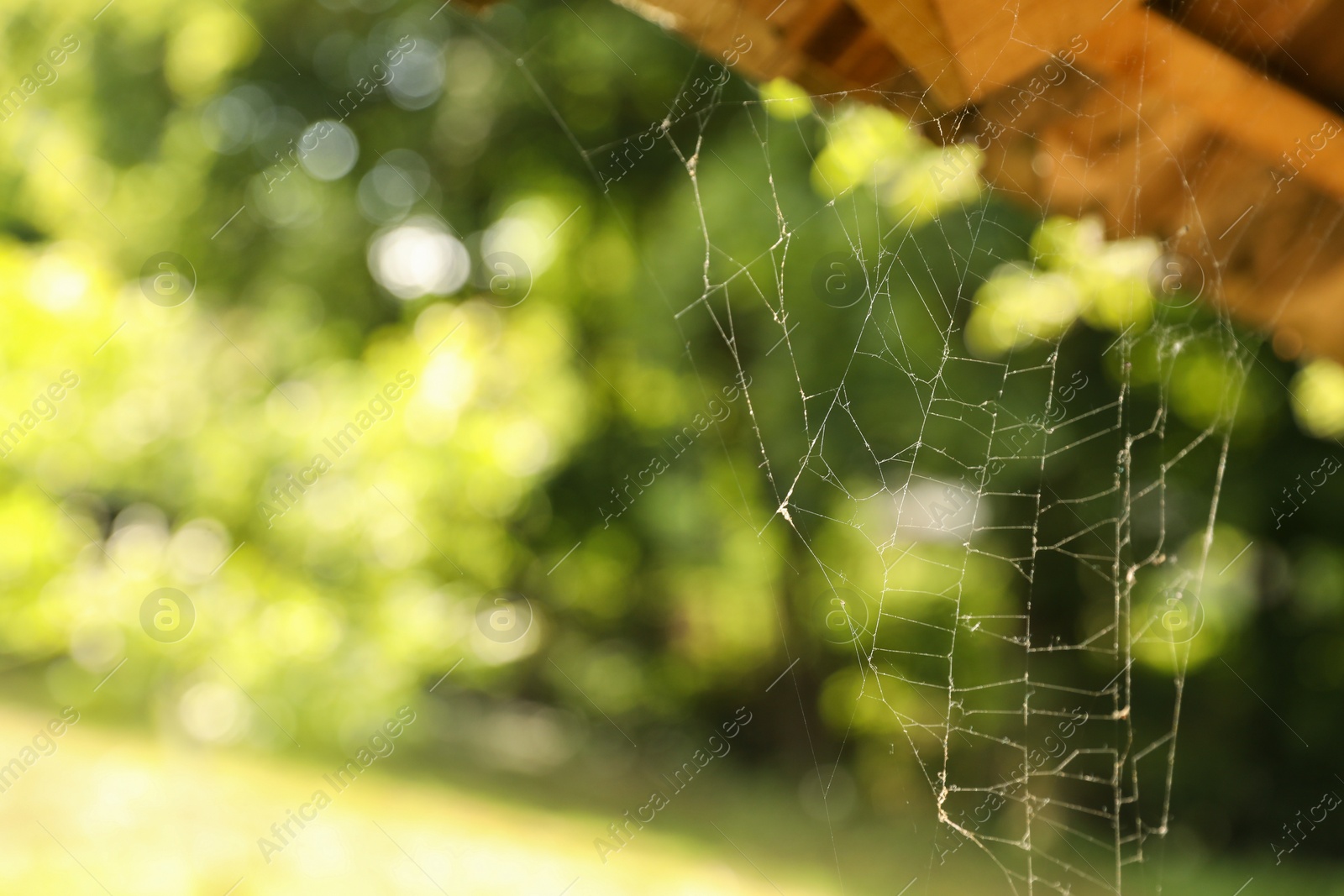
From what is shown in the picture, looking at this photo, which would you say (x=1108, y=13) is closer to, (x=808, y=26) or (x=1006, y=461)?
(x=808, y=26)

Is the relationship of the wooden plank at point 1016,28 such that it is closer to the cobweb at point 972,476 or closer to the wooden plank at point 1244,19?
the wooden plank at point 1244,19

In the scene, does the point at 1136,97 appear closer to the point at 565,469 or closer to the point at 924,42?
the point at 924,42

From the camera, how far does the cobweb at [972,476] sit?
4059mm

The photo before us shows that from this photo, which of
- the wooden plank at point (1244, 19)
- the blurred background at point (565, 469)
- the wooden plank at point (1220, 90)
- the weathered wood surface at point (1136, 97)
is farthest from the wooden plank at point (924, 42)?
the blurred background at point (565, 469)

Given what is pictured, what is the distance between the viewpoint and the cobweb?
406 cm

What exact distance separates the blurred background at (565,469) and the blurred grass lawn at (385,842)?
1.8 inches

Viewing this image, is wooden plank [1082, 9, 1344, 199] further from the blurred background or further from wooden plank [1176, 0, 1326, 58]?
the blurred background

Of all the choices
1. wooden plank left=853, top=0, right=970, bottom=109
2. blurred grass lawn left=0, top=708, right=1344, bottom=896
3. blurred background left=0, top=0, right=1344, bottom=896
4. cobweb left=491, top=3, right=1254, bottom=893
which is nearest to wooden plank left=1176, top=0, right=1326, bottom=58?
wooden plank left=853, top=0, right=970, bottom=109

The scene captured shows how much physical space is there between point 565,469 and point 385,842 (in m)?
3.26

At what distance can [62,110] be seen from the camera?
23.4ft

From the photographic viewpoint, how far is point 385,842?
18.9 ft

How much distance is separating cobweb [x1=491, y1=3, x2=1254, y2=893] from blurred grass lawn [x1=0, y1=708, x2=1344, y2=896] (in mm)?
737

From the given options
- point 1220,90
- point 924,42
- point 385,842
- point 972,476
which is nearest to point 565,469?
point 385,842

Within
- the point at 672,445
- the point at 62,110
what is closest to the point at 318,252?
the point at 62,110
